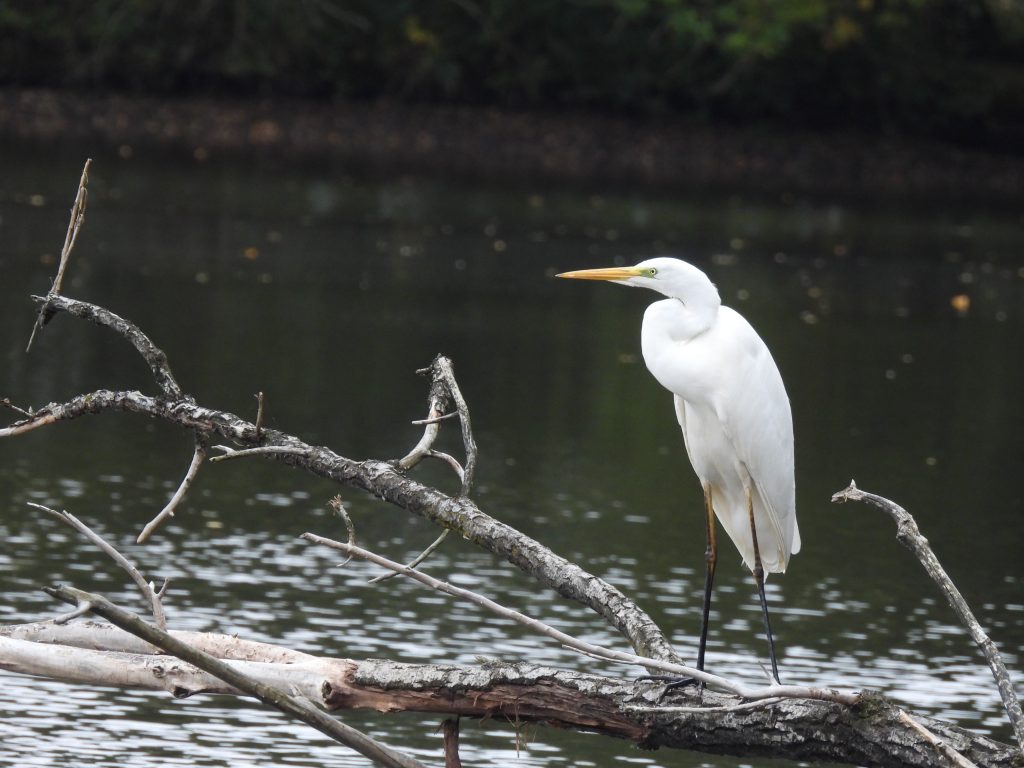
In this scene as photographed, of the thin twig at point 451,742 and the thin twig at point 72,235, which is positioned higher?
the thin twig at point 72,235

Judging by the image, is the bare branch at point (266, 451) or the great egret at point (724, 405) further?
the great egret at point (724, 405)

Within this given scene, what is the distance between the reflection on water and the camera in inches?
292

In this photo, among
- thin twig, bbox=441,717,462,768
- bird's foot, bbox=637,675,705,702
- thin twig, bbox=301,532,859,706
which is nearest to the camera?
thin twig, bbox=301,532,859,706

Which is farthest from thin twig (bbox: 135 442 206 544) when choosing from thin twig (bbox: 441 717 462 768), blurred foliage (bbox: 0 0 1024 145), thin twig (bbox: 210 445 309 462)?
blurred foliage (bbox: 0 0 1024 145)

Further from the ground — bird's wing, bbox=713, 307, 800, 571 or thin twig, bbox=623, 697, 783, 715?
bird's wing, bbox=713, 307, 800, 571

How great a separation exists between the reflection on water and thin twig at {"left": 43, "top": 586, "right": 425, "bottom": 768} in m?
1.93

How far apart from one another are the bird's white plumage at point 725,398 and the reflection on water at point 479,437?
1129 mm

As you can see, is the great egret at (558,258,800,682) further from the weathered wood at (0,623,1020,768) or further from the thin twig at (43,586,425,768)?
the thin twig at (43,586,425,768)

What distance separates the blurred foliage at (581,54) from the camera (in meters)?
31.8

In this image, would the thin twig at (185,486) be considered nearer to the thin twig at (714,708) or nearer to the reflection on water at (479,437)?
the thin twig at (714,708)

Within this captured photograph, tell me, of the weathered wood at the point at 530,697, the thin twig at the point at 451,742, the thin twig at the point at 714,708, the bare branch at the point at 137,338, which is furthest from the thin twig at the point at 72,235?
the thin twig at the point at 714,708

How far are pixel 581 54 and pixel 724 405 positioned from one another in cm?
2975

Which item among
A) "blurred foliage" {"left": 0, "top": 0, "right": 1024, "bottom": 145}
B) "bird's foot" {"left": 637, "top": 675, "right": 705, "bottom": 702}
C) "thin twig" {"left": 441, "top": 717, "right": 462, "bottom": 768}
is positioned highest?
"blurred foliage" {"left": 0, "top": 0, "right": 1024, "bottom": 145}

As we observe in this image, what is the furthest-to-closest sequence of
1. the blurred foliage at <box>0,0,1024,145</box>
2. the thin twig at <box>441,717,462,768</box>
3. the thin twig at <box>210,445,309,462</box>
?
the blurred foliage at <box>0,0,1024,145</box> → the thin twig at <box>210,445,309,462</box> → the thin twig at <box>441,717,462,768</box>
